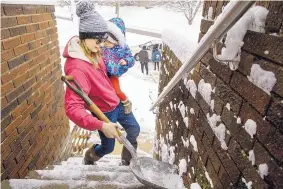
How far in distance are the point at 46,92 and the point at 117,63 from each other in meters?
1.00

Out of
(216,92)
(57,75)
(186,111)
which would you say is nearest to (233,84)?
(216,92)

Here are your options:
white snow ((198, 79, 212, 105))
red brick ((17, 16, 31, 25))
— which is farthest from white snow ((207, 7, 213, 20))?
red brick ((17, 16, 31, 25))

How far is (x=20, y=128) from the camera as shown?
224cm

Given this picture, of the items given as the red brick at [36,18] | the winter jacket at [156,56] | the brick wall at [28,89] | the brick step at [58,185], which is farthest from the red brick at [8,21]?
the winter jacket at [156,56]

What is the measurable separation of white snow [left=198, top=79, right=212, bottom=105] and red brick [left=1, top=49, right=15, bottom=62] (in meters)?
1.61

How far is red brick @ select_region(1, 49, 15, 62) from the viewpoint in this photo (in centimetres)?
195

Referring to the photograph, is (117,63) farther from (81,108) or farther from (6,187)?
(6,187)

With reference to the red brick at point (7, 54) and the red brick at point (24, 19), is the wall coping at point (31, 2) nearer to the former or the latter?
the red brick at point (24, 19)

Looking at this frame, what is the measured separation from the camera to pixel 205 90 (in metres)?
1.44

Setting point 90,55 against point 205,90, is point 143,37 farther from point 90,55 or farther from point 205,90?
point 205,90

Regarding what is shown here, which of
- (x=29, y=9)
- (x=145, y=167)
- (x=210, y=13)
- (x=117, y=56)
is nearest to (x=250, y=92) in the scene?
(x=210, y=13)

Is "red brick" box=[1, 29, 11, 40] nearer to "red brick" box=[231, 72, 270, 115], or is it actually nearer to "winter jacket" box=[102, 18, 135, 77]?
"winter jacket" box=[102, 18, 135, 77]

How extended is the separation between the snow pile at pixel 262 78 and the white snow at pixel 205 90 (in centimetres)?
44

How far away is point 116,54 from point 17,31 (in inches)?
43.0
